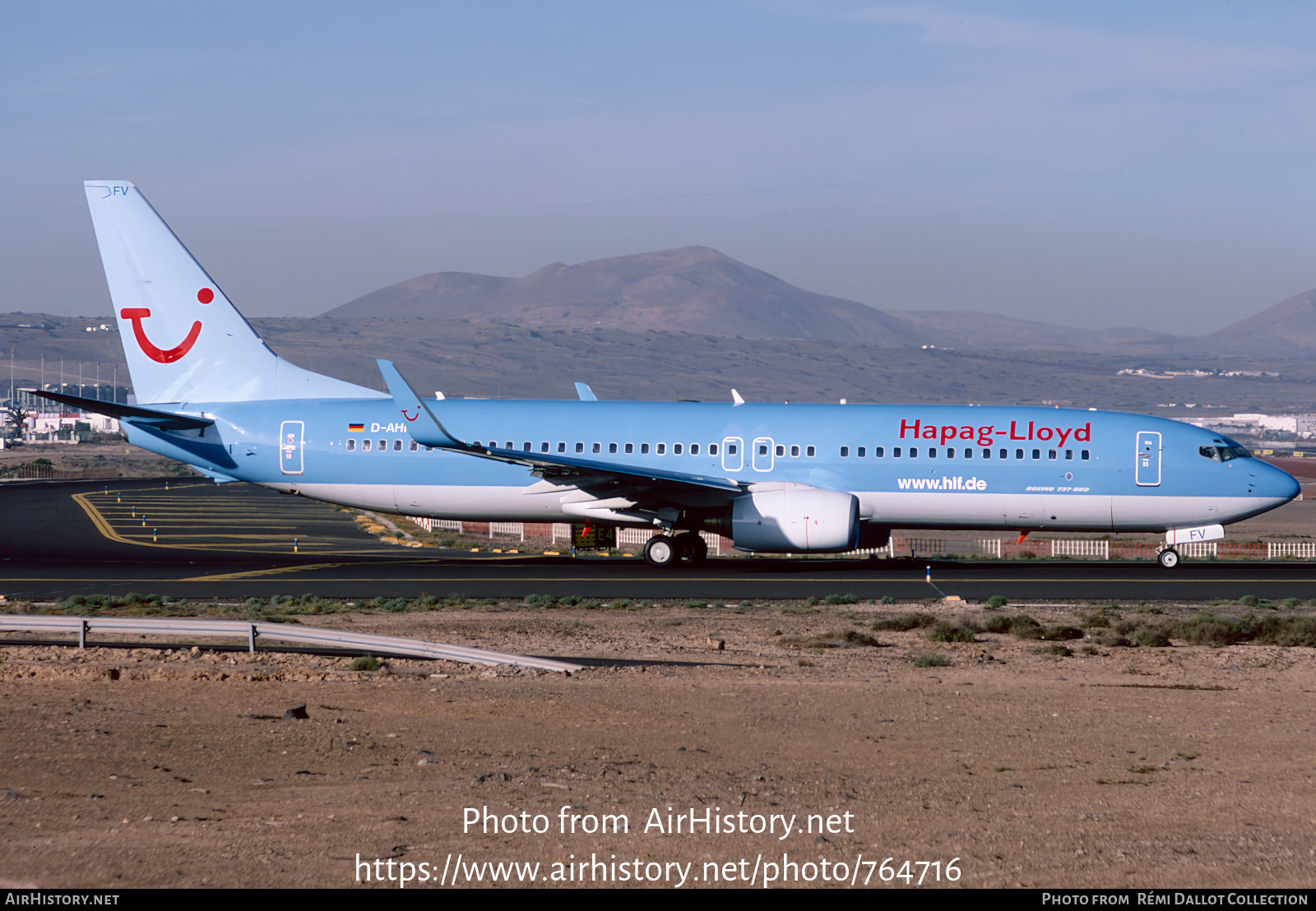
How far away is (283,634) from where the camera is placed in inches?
642

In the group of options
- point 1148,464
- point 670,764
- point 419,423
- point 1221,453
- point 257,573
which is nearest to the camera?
point 670,764

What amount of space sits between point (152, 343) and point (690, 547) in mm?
15558

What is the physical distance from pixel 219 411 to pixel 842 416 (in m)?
16.7

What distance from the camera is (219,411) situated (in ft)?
106

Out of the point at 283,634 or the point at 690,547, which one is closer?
the point at 283,634

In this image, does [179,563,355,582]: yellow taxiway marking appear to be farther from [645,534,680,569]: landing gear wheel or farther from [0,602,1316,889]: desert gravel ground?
[0,602,1316,889]: desert gravel ground

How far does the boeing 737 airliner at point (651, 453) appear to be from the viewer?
99.3 feet

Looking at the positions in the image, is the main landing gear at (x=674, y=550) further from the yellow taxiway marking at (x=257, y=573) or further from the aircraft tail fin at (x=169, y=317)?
the aircraft tail fin at (x=169, y=317)

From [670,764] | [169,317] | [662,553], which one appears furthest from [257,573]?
[670,764]

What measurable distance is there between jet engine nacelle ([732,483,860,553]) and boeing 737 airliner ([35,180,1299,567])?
0.04 metres

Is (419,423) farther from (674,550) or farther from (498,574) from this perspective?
(674,550)

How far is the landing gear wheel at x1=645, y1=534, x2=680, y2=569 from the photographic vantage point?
31.3m
